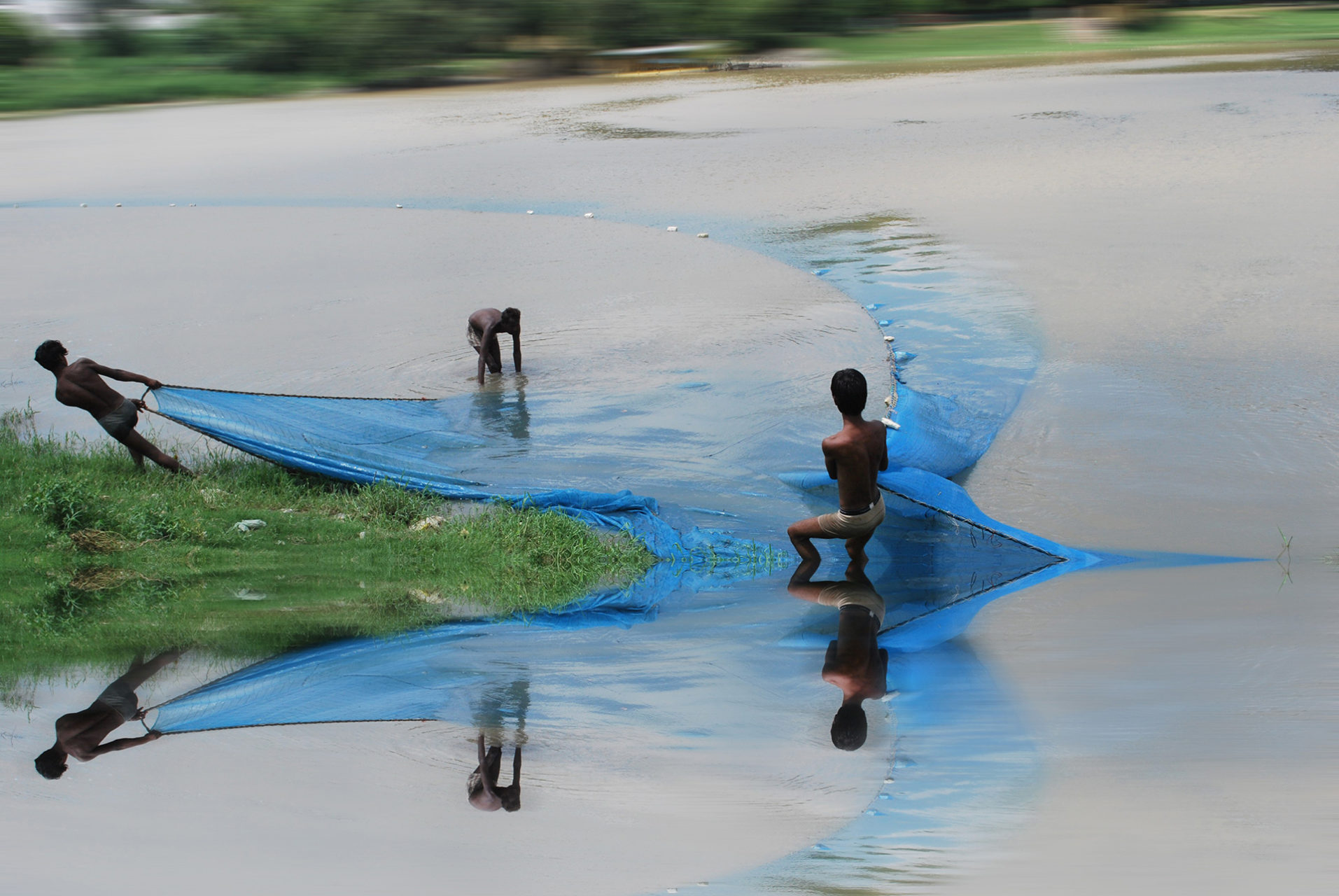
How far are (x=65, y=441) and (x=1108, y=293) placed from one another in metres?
7.20

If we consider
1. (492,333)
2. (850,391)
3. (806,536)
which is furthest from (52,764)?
(492,333)

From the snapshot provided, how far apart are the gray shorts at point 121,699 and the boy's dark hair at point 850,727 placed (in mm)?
2625

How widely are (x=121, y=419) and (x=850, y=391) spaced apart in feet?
13.1

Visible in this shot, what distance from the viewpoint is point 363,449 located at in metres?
7.12

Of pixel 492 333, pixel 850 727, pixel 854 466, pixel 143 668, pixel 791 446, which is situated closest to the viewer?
pixel 850 727

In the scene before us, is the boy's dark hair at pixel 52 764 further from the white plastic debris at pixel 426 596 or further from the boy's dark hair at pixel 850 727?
the boy's dark hair at pixel 850 727

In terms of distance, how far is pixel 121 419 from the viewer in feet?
23.7

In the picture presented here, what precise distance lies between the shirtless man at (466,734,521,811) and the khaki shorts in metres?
1.84

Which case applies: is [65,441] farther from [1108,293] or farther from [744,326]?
[1108,293]

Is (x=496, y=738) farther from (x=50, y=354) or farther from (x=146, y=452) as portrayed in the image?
(x=50, y=354)

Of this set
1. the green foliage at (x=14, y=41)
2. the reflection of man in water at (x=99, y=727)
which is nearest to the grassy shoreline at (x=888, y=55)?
the green foliage at (x=14, y=41)

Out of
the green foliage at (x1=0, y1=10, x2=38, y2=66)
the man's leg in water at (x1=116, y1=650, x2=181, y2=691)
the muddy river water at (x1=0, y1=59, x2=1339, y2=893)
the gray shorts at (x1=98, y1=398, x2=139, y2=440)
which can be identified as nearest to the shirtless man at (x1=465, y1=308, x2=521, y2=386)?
the muddy river water at (x1=0, y1=59, x2=1339, y2=893)

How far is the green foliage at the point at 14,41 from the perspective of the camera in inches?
1000

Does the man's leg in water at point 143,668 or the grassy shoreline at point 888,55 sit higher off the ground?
the grassy shoreline at point 888,55
